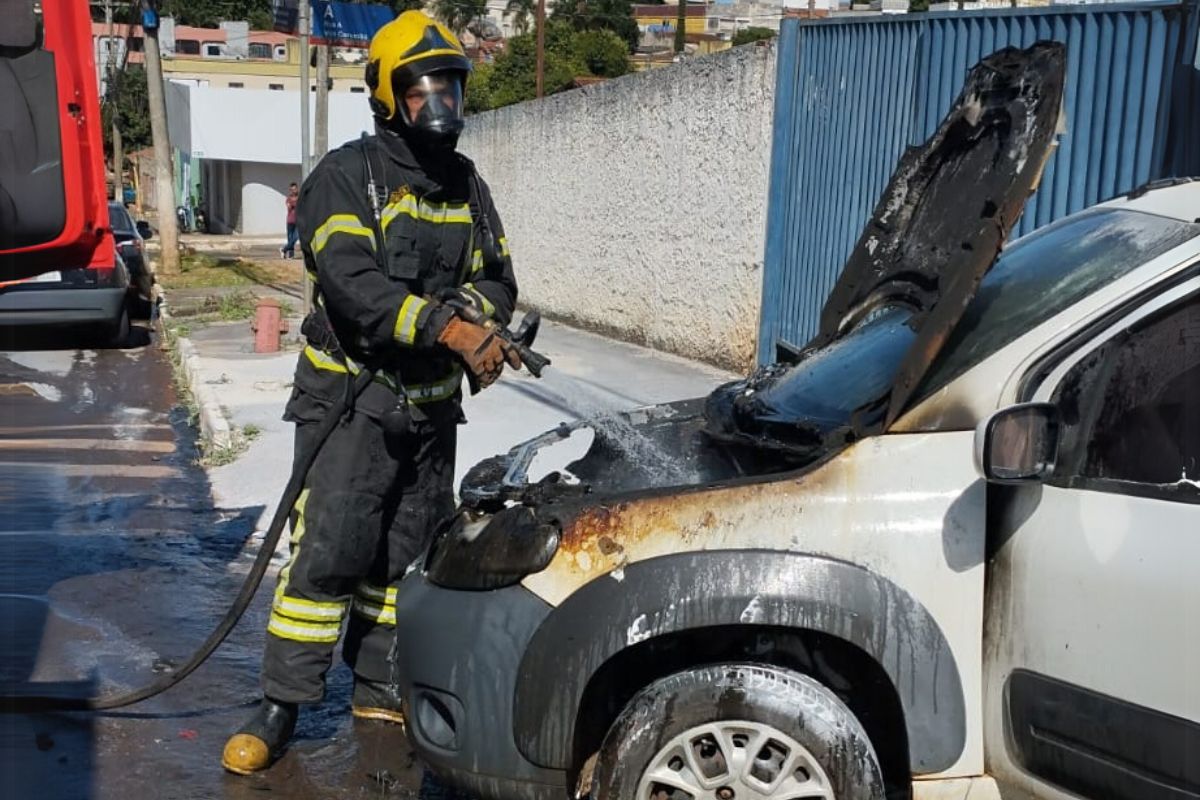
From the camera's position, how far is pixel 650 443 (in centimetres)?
394

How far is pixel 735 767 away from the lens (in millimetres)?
2891

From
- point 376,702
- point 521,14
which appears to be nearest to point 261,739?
point 376,702

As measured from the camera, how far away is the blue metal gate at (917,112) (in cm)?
638

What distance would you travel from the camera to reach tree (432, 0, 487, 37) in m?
63.4

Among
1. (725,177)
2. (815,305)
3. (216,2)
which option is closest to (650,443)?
(815,305)

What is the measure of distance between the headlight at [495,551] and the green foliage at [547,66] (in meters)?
37.6

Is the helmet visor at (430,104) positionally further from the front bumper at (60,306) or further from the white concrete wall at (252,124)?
the white concrete wall at (252,124)

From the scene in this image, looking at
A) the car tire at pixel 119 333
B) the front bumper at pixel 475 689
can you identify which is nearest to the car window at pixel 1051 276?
the front bumper at pixel 475 689

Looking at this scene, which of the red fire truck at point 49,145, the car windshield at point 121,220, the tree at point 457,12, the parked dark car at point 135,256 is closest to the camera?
the red fire truck at point 49,145

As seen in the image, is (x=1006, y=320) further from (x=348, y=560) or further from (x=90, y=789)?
(x=90, y=789)

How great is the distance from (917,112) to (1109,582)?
6.08 meters

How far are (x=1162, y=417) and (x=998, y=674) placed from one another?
2.13 ft

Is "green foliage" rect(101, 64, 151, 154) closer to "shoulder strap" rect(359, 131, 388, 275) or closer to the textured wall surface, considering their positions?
the textured wall surface

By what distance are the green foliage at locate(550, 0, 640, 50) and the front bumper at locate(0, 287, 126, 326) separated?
4830 cm
